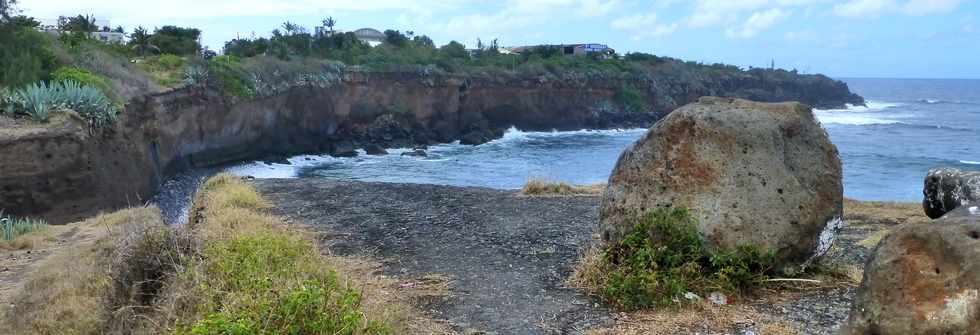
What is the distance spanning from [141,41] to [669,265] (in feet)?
134

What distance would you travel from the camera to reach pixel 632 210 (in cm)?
698

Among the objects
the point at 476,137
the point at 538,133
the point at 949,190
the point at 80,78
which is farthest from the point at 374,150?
the point at 949,190

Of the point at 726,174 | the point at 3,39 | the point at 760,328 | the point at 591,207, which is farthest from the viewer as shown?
the point at 3,39

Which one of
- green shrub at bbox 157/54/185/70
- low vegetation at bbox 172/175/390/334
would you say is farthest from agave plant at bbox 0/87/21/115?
green shrub at bbox 157/54/185/70

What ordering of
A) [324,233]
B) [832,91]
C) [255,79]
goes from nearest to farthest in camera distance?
[324,233]
[255,79]
[832,91]

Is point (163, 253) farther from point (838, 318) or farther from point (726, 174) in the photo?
point (838, 318)

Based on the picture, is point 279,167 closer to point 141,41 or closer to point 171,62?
point 171,62

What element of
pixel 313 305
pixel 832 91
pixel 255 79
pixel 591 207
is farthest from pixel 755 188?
pixel 832 91

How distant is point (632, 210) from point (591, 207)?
4502 millimetres

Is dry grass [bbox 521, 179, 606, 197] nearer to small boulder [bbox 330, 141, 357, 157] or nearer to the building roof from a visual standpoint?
small boulder [bbox 330, 141, 357, 157]

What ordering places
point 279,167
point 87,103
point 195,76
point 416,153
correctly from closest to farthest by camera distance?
1. point 87,103
2. point 195,76
3. point 279,167
4. point 416,153

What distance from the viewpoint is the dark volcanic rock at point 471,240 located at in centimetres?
620

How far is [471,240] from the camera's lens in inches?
358

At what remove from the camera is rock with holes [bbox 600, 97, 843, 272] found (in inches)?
263
